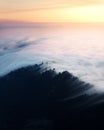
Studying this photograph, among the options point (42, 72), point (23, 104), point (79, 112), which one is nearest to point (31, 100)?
point (23, 104)

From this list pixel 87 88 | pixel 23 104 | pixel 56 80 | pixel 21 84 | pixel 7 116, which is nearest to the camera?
pixel 7 116

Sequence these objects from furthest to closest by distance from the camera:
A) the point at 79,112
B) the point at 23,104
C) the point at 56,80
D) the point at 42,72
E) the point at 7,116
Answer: the point at 42,72, the point at 56,80, the point at 23,104, the point at 7,116, the point at 79,112

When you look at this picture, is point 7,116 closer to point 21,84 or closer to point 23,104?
point 23,104

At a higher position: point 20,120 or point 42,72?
point 42,72

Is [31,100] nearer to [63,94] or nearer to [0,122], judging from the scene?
[63,94]

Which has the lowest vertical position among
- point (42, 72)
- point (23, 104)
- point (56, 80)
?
point (23, 104)

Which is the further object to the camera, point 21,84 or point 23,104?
point 21,84

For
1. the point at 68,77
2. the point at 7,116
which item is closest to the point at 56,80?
the point at 68,77
